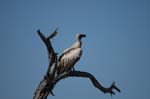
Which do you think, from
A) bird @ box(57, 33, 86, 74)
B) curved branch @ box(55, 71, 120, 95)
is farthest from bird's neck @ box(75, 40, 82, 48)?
curved branch @ box(55, 71, 120, 95)

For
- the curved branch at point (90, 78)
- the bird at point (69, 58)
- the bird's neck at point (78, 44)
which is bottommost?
the curved branch at point (90, 78)

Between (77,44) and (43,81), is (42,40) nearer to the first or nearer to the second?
(43,81)

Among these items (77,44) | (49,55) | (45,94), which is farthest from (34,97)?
(77,44)

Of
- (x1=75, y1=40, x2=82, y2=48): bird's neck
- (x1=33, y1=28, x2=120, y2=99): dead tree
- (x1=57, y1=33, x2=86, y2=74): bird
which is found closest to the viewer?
(x1=33, y1=28, x2=120, y2=99): dead tree

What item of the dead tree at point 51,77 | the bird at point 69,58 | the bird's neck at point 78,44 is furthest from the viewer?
the bird's neck at point 78,44

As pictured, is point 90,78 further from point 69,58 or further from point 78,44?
point 78,44

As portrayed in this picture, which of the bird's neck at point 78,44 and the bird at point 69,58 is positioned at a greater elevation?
the bird's neck at point 78,44

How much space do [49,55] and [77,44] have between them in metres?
2.27

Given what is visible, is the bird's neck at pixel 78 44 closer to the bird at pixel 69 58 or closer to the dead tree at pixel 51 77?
the bird at pixel 69 58

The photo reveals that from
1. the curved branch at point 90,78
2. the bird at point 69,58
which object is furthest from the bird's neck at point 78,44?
the curved branch at point 90,78

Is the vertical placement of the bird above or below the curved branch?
above

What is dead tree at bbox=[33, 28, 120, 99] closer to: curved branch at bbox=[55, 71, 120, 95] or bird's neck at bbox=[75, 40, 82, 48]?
curved branch at bbox=[55, 71, 120, 95]

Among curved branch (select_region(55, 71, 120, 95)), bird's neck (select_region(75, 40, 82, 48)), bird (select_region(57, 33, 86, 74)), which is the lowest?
curved branch (select_region(55, 71, 120, 95))

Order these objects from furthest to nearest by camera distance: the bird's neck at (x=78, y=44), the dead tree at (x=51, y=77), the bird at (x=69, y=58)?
the bird's neck at (x=78, y=44) → the bird at (x=69, y=58) → the dead tree at (x=51, y=77)
